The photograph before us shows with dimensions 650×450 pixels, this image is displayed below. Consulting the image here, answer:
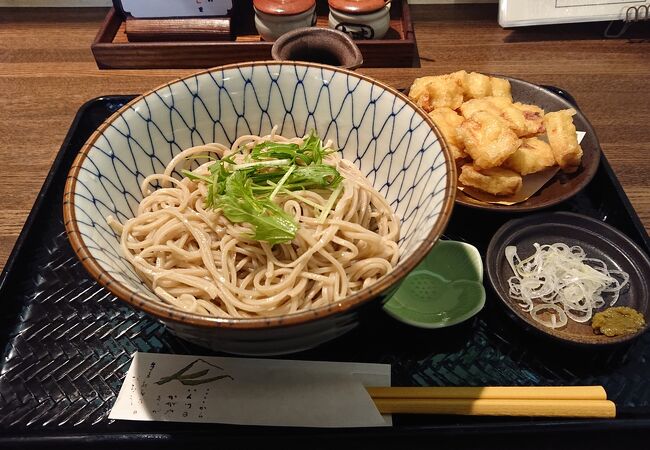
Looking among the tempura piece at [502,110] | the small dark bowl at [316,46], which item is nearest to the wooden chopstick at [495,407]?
the tempura piece at [502,110]

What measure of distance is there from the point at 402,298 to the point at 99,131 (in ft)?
3.06

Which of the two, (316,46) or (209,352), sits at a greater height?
(316,46)

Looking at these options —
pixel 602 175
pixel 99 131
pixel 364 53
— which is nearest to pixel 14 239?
pixel 99 131

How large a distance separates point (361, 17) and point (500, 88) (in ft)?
2.62

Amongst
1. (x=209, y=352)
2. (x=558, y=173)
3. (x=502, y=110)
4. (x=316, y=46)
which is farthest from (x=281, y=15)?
(x=209, y=352)

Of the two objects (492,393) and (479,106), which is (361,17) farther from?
(492,393)

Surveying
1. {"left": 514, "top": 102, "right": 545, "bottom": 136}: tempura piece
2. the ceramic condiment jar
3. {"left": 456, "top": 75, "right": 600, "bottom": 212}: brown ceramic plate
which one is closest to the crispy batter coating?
{"left": 514, "top": 102, "right": 545, "bottom": 136}: tempura piece

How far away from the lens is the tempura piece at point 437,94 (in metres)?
1.87

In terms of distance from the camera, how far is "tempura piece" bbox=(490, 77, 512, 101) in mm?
1880

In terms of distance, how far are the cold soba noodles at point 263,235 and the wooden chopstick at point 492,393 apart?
253 millimetres

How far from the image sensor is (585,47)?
254 cm

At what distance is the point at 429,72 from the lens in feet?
7.72

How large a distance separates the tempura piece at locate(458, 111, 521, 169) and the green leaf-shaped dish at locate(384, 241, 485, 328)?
345 millimetres

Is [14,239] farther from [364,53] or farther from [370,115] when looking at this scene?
[364,53]
